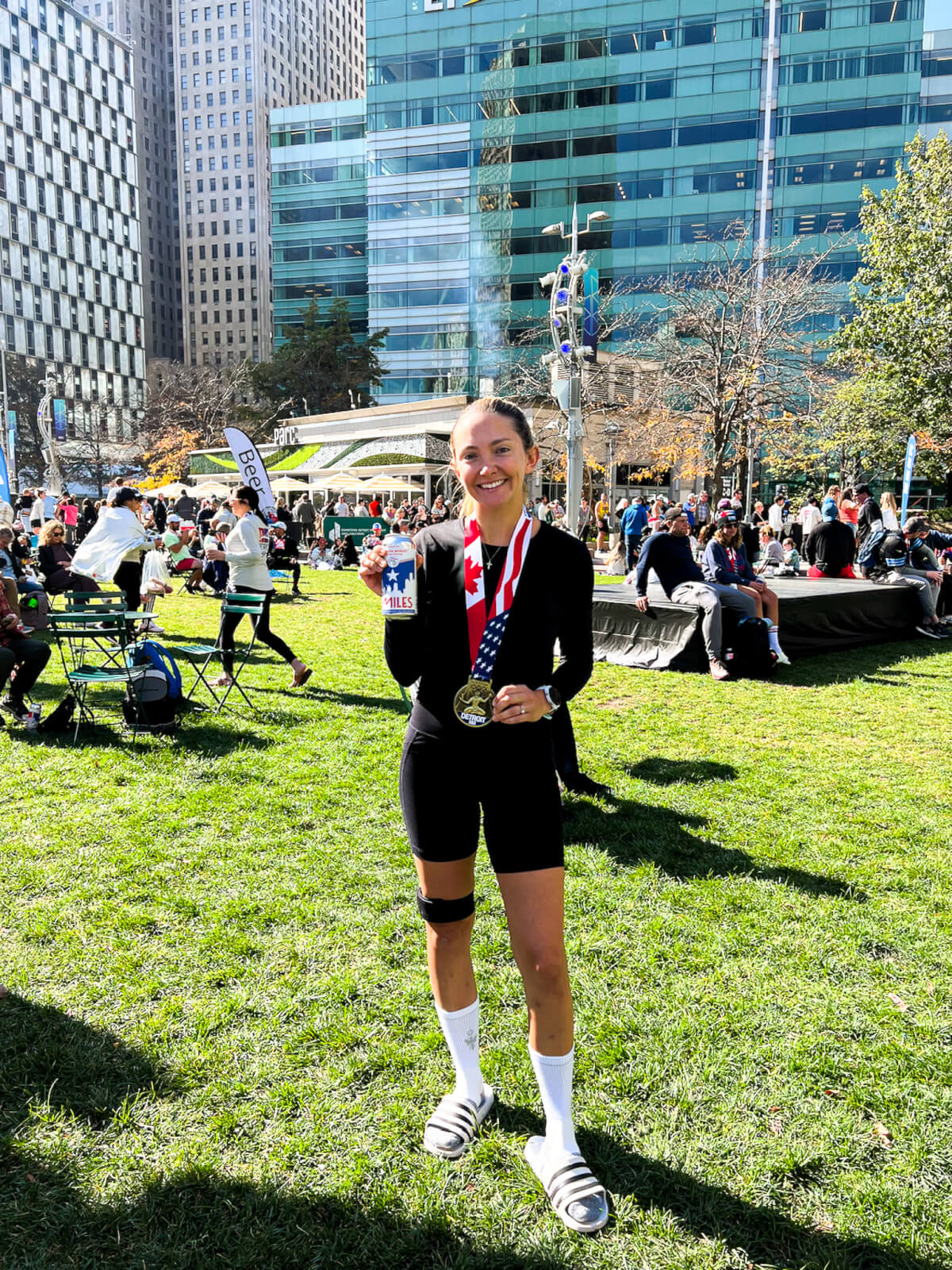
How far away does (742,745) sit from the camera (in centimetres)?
697

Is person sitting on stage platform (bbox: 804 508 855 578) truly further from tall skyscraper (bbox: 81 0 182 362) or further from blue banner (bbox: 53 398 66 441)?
tall skyscraper (bbox: 81 0 182 362)

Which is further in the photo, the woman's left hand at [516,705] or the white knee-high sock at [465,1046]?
the white knee-high sock at [465,1046]

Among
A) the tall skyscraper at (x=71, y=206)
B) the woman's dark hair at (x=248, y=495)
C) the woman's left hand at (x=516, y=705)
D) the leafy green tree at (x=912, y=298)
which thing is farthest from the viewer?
the tall skyscraper at (x=71, y=206)

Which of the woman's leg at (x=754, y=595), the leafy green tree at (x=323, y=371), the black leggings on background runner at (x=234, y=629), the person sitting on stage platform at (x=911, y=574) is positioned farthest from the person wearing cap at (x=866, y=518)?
the leafy green tree at (x=323, y=371)

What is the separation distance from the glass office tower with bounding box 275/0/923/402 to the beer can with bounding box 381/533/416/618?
47.7 meters

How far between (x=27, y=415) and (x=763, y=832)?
72920 mm

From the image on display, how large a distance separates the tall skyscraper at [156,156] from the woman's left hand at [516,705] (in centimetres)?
13437

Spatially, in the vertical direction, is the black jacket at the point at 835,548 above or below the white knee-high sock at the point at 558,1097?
above

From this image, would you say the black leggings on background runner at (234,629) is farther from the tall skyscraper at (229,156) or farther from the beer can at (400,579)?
the tall skyscraper at (229,156)

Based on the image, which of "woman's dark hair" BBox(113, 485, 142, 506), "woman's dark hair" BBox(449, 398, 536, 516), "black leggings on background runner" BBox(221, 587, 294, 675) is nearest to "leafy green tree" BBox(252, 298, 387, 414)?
"woman's dark hair" BBox(113, 485, 142, 506)

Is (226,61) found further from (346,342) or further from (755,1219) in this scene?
(755,1219)

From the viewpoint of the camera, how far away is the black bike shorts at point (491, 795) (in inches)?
88.0

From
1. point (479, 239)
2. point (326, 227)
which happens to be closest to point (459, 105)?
point (479, 239)

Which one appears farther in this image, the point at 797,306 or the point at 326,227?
the point at 326,227
